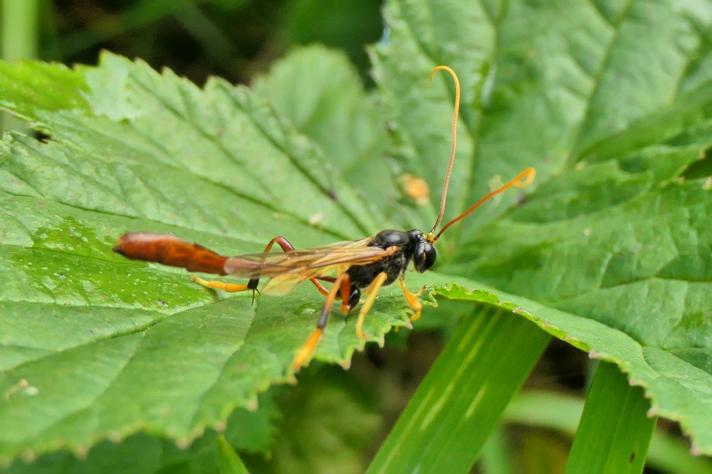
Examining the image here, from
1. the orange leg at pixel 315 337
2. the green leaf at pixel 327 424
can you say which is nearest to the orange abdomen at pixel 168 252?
the orange leg at pixel 315 337

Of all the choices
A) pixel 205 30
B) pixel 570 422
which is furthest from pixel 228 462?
pixel 205 30

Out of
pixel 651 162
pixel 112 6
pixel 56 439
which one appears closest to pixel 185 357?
pixel 56 439

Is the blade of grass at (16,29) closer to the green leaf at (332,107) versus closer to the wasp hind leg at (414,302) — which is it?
the green leaf at (332,107)

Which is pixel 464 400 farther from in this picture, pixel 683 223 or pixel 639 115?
pixel 639 115

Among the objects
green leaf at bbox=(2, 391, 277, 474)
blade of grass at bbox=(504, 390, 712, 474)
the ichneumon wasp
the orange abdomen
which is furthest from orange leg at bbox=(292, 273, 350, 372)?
blade of grass at bbox=(504, 390, 712, 474)

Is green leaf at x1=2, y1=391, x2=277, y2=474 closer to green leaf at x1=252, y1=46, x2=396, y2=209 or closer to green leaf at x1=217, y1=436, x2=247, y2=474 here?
green leaf at x1=217, y1=436, x2=247, y2=474
